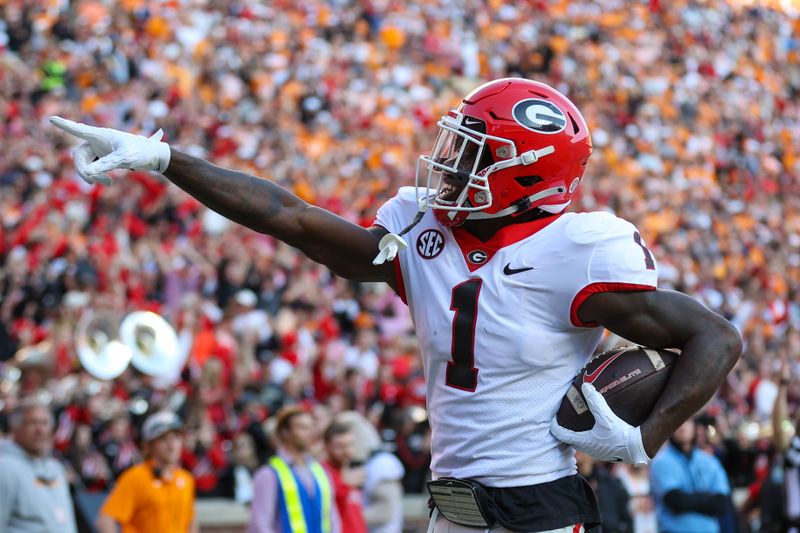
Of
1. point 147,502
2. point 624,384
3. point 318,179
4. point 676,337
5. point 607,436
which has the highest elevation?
point 318,179

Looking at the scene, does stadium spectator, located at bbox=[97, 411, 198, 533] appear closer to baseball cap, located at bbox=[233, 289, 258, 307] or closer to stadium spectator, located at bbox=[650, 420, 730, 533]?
stadium spectator, located at bbox=[650, 420, 730, 533]

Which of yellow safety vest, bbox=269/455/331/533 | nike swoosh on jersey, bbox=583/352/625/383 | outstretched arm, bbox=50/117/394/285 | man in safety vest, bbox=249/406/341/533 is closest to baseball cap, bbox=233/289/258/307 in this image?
man in safety vest, bbox=249/406/341/533

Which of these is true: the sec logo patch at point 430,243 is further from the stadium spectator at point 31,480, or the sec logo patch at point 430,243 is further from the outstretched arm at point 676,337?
the stadium spectator at point 31,480

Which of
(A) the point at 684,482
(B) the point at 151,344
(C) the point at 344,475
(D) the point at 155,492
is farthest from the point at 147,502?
(B) the point at 151,344

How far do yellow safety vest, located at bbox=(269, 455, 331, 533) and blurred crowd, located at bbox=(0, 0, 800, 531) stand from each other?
2.04 m

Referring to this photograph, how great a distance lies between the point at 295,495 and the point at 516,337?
343 centimetres

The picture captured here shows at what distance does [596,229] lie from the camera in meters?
3.42

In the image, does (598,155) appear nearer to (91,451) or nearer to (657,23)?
(657,23)

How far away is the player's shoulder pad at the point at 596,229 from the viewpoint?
3.40 metres

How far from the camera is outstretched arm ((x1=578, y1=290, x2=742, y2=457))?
338 centimetres

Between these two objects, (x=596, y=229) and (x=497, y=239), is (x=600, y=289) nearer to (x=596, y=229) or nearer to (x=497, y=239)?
(x=596, y=229)

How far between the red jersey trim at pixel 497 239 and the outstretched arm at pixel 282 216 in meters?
0.27

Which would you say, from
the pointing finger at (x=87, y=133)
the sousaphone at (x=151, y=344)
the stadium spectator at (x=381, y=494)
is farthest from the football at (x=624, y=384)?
the sousaphone at (x=151, y=344)

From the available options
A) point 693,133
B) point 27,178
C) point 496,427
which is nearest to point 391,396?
point 27,178
